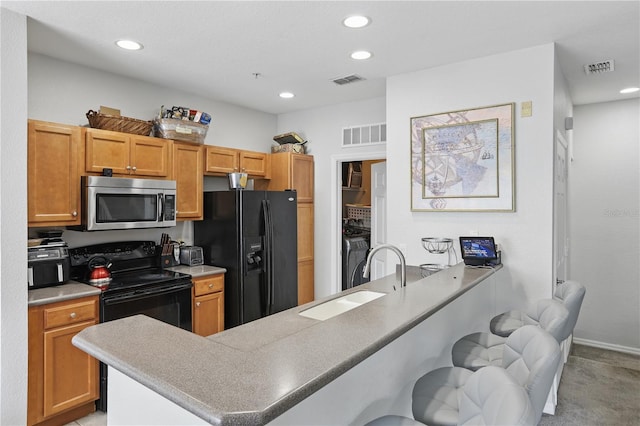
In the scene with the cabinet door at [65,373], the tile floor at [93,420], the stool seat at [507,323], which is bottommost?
the tile floor at [93,420]

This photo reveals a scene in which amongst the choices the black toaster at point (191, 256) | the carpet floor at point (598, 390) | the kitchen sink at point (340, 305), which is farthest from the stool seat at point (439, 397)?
the black toaster at point (191, 256)

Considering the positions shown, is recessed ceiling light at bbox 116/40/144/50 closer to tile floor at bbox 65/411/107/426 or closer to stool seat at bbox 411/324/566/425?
tile floor at bbox 65/411/107/426

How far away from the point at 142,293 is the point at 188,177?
1195 millimetres

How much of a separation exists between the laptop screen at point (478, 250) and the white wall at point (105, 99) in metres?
2.87

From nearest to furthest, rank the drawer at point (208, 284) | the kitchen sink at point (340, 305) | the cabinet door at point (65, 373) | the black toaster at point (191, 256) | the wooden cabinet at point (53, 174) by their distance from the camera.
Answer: the kitchen sink at point (340, 305) → the cabinet door at point (65, 373) → the wooden cabinet at point (53, 174) → the drawer at point (208, 284) → the black toaster at point (191, 256)

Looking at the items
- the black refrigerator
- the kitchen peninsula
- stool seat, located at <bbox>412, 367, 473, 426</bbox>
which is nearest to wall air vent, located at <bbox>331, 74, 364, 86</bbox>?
the black refrigerator

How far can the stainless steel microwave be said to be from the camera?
296cm

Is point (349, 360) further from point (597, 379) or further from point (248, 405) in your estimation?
point (597, 379)

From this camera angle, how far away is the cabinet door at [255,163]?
168 inches

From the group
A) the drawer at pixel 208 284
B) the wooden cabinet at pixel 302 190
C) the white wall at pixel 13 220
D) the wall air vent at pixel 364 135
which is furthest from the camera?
the wooden cabinet at pixel 302 190

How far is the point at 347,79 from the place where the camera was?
362cm

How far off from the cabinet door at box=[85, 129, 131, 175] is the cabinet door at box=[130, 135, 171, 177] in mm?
52

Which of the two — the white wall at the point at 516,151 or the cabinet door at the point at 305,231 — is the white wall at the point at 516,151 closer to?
the white wall at the point at 516,151

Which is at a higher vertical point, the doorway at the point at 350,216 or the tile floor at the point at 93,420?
the doorway at the point at 350,216
